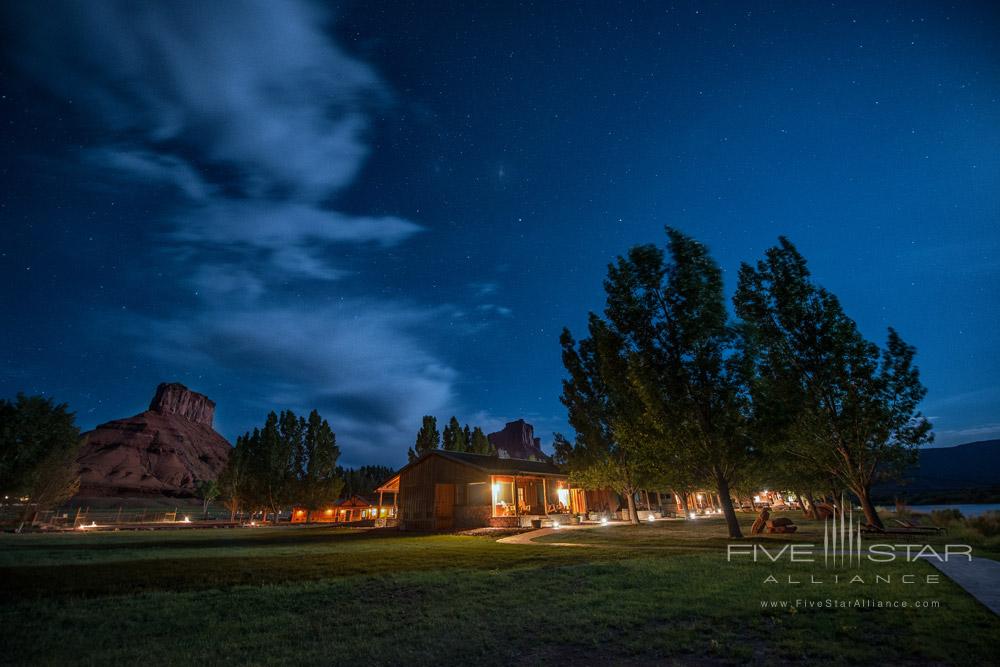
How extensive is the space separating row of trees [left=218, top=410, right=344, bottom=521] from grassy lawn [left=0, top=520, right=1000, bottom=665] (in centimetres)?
4629

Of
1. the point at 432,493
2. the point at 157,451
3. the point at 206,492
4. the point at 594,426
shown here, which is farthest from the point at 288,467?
the point at 157,451

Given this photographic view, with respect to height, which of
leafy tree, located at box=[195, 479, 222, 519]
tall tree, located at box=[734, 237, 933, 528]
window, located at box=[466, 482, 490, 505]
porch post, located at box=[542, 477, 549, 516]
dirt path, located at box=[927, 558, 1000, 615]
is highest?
tall tree, located at box=[734, 237, 933, 528]

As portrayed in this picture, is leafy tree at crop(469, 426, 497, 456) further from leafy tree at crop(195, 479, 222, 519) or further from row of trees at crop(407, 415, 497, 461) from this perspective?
leafy tree at crop(195, 479, 222, 519)

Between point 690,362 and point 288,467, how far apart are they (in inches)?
2041

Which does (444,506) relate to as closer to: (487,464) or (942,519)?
(487,464)

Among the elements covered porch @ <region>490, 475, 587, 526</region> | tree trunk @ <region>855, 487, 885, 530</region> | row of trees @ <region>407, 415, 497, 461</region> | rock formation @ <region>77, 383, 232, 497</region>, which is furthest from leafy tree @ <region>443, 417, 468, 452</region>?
rock formation @ <region>77, 383, 232, 497</region>

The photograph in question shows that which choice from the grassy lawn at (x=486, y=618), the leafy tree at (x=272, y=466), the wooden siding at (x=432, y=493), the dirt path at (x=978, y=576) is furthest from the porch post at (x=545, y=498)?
the leafy tree at (x=272, y=466)

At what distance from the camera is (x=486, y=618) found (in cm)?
639

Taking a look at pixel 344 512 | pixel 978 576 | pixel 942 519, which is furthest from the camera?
pixel 344 512

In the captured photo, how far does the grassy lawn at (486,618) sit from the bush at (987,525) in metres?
11.9

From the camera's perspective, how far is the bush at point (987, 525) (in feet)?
52.4

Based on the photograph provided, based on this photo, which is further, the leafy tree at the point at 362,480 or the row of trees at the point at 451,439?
the leafy tree at the point at 362,480

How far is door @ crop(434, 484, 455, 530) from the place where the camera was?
32.2 metres

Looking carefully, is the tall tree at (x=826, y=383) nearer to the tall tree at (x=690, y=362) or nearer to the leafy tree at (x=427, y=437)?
the tall tree at (x=690, y=362)
